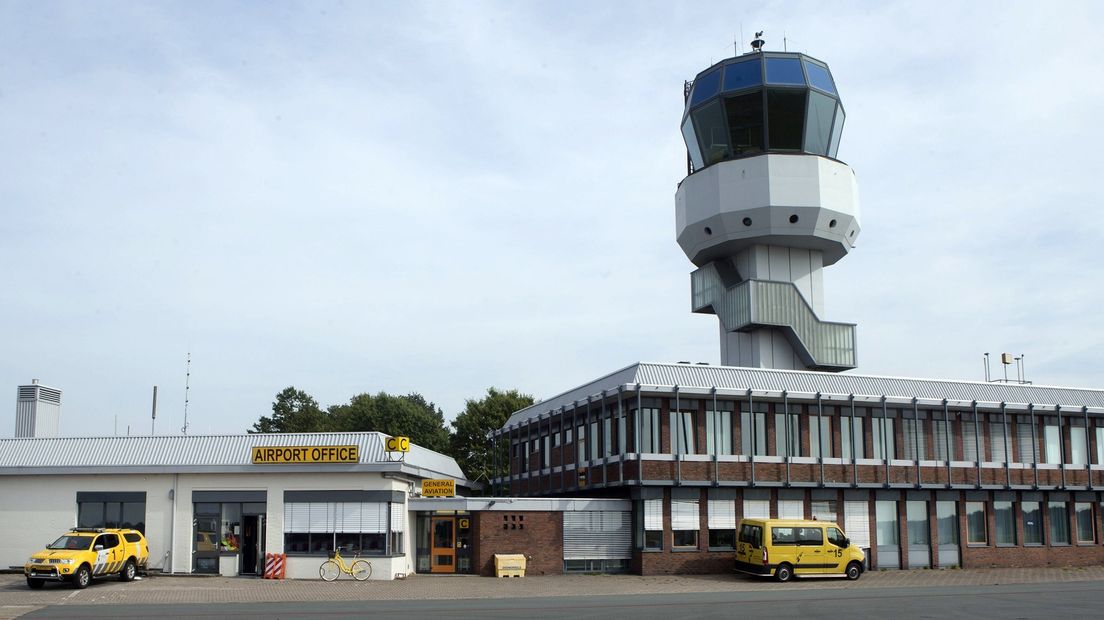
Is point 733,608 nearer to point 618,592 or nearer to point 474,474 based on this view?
point 618,592

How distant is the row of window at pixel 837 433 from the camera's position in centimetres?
4197

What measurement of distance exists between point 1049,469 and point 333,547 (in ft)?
102

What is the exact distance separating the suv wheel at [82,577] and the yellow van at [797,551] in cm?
2218

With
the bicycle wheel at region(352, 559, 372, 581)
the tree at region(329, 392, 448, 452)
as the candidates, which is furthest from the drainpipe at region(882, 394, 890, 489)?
the tree at region(329, 392, 448, 452)

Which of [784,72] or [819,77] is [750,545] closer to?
[784,72]

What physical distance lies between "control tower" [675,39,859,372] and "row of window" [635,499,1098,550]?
374 inches

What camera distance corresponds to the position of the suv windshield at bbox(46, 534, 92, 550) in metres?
33.7

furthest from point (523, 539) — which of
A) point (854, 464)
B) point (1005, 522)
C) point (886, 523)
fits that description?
point (1005, 522)

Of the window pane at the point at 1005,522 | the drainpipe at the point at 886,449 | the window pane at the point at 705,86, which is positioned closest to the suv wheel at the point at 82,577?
the drainpipe at the point at 886,449

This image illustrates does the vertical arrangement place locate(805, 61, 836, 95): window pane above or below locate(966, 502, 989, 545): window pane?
above

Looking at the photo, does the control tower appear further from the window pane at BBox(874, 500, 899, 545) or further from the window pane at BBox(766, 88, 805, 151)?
the window pane at BBox(874, 500, 899, 545)

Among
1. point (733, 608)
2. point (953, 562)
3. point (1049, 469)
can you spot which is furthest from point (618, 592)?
point (1049, 469)

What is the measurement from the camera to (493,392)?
8338cm

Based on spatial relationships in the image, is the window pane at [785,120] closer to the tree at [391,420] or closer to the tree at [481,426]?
the tree at [481,426]
